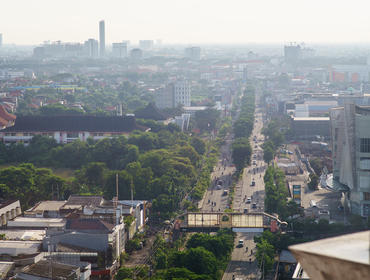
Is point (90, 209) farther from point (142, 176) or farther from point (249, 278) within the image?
point (142, 176)

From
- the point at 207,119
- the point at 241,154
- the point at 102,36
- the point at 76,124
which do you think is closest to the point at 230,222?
the point at 241,154

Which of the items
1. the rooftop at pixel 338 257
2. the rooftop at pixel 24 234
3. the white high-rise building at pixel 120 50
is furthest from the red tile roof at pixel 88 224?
the white high-rise building at pixel 120 50

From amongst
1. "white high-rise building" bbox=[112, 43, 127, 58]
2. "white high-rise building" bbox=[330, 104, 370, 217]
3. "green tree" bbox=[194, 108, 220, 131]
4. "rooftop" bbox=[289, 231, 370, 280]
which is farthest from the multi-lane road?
"white high-rise building" bbox=[112, 43, 127, 58]

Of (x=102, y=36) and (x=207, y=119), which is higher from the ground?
(x=102, y=36)

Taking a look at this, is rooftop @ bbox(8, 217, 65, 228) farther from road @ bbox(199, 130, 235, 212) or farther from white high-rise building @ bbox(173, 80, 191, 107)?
white high-rise building @ bbox(173, 80, 191, 107)

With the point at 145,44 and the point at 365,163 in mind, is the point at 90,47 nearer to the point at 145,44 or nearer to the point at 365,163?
the point at 145,44
